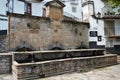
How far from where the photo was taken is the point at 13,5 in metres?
15.5

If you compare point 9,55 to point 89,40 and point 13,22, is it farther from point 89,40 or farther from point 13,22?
point 89,40

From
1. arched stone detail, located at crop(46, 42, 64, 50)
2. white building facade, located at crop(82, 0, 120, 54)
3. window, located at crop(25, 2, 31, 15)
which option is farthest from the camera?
window, located at crop(25, 2, 31, 15)

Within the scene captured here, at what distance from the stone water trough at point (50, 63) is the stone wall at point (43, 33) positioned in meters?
2.23

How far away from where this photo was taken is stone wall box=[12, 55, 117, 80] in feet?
20.5

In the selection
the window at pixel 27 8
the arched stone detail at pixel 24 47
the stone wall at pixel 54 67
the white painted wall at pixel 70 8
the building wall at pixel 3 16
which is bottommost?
the stone wall at pixel 54 67

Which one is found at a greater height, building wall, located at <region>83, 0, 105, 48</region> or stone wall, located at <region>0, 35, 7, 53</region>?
building wall, located at <region>83, 0, 105, 48</region>

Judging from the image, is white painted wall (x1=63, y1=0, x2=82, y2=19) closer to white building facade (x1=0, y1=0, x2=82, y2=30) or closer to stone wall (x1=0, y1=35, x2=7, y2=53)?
white building facade (x1=0, y1=0, x2=82, y2=30)

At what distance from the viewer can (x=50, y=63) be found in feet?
23.0

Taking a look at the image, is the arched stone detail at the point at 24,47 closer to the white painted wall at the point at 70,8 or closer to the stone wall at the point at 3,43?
the stone wall at the point at 3,43

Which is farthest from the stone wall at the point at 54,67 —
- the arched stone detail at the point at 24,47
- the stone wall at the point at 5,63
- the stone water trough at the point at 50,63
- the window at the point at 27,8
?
the window at the point at 27,8

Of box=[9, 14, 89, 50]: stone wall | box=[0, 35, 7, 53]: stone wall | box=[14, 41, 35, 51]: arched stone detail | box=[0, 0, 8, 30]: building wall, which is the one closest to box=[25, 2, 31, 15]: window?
box=[0, 0, 8, 30]: building wall

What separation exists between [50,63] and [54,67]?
32 cm

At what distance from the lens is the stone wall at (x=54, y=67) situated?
20.5 feet

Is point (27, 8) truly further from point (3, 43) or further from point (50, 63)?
point (50, 63)
